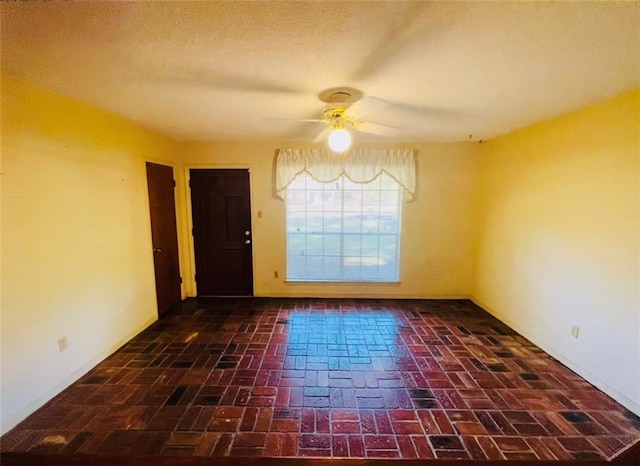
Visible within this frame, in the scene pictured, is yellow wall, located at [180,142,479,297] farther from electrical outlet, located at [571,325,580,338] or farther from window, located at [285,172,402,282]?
electrical outlet, located at [571,325,580,338]

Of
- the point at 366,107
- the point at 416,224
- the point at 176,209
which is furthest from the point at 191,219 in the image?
the point at 416,224

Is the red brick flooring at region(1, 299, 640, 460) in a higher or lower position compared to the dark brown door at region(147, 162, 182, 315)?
lower

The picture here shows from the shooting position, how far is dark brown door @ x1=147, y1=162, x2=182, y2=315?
144 inches

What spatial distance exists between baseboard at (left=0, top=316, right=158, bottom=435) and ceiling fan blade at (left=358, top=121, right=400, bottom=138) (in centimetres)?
354

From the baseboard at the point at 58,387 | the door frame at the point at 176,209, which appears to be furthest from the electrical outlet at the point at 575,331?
the door frame at the point at 176,209

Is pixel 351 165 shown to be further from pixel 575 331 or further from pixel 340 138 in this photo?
pixel 575 331

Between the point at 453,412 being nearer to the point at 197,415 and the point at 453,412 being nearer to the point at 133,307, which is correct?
the point at 197,415

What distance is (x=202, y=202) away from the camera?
4363 mm

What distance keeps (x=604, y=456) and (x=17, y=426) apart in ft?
12.8

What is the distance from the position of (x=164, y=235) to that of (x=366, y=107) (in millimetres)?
3095

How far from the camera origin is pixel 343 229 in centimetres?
442

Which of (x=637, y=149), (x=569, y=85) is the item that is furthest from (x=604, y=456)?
(x=569, y=85)

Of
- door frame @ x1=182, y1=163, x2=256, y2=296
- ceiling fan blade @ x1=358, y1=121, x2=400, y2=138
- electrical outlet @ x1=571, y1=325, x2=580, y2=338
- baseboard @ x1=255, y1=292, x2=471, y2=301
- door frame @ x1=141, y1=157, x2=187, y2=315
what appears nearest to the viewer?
electrical outlet @ x1=571, y1=325, x2=580, y2=338

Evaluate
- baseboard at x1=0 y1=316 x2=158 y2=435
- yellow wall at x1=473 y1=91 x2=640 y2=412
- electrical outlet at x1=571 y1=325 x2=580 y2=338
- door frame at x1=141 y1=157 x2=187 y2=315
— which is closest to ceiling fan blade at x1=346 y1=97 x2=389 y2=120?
yellow wall at x1=473 y1=91 x2=640 y2=412
